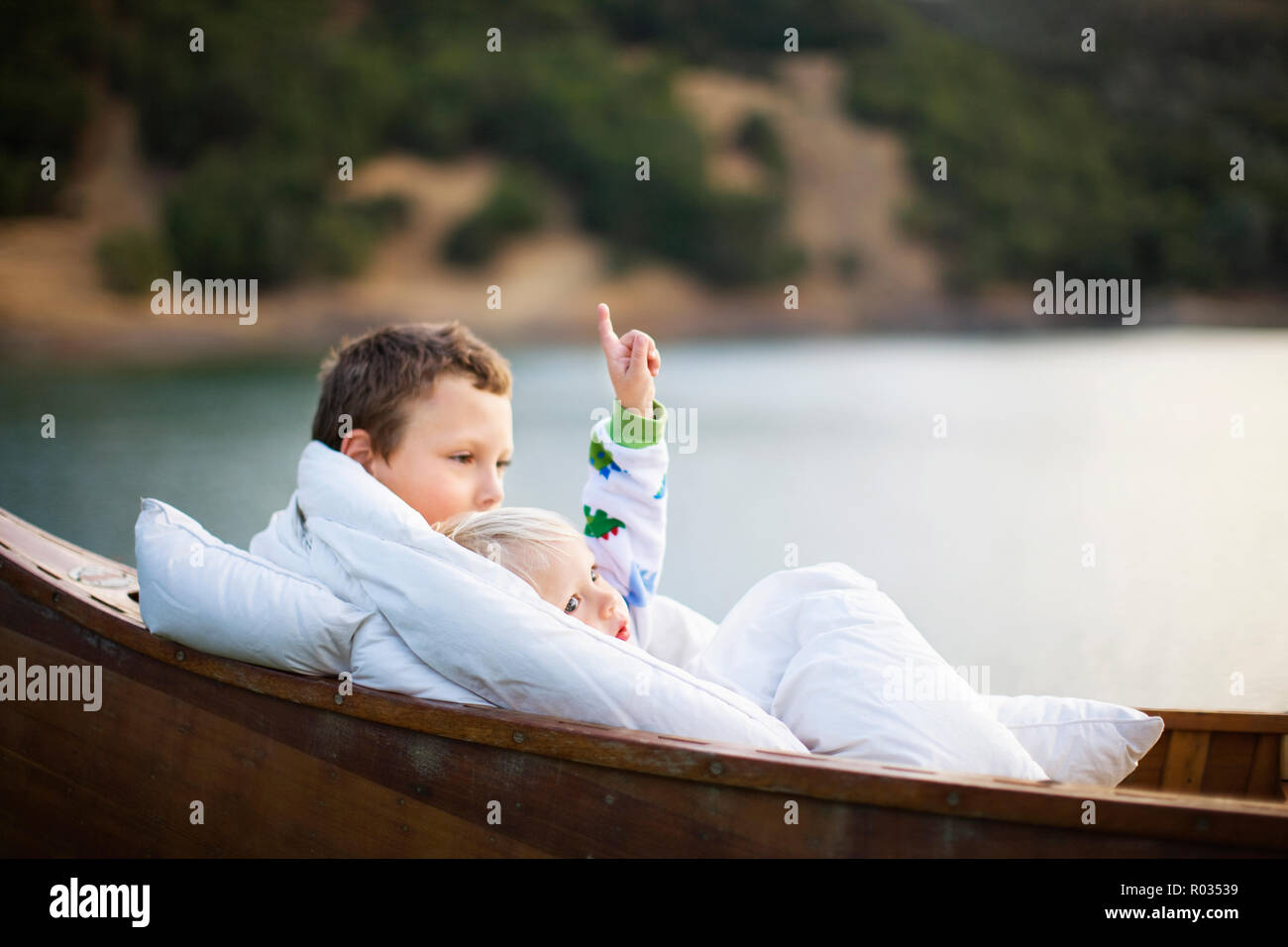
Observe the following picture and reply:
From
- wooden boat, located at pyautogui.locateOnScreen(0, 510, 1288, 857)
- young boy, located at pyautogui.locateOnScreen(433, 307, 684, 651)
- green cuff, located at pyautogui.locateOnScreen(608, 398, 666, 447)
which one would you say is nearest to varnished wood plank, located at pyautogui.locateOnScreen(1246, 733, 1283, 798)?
wooden boat, located at pyautogui.locateOnScreen(0, 510, 1288, 857)

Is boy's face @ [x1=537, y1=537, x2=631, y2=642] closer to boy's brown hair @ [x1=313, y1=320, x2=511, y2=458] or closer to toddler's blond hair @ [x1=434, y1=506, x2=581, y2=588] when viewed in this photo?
toddler's blond hair @ [x1=434, y1=506, x2=581, y2=588]

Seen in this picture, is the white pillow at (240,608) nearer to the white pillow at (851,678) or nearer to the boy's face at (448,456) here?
the boy's face at (448,456)

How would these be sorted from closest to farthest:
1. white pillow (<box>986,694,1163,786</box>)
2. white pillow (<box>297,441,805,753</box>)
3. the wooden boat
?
the wooden boat < white pillow (<box>297,441,805,753</box>) < white pillow (<box>986,694,1163,786</box>)

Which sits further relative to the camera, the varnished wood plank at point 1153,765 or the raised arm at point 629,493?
the raised arm at point 629,493

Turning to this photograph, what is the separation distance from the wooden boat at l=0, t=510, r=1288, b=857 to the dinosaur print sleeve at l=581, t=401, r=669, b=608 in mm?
467

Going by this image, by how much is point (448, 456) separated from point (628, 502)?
0.25 meters

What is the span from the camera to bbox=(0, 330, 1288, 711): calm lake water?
295cm

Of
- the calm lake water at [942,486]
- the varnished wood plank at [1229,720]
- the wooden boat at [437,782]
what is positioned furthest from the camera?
the calm lake water at [942,486]

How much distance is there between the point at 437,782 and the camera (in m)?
1.13

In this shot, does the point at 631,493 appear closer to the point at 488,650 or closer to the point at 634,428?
the point at 634,428

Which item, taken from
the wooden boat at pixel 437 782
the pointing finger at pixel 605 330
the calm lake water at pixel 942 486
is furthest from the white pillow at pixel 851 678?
the calm lake water at pixel 942 486

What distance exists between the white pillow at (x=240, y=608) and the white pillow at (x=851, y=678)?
1.42 ft

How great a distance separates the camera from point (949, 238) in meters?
14.4

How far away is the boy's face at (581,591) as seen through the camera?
126 cm
